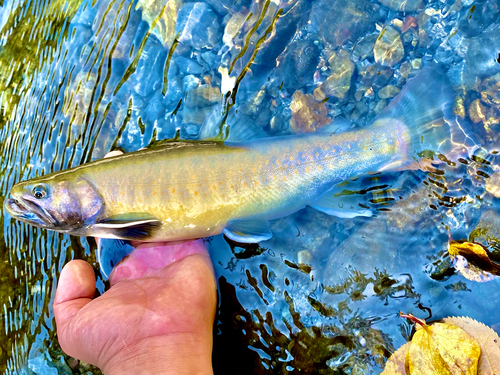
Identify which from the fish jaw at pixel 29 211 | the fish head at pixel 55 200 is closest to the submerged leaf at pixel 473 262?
the fish head at pixel 55 200

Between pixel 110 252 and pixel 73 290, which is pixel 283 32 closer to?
pixel 110 252

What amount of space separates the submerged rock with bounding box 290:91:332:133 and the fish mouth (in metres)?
2.51

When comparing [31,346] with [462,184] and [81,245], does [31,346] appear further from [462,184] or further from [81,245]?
[462,184]

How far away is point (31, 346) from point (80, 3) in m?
4.06

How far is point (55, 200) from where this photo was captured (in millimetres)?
3164

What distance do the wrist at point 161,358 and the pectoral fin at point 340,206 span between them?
62.9 inches

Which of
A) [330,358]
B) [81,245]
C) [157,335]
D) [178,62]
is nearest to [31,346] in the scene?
[81,245]

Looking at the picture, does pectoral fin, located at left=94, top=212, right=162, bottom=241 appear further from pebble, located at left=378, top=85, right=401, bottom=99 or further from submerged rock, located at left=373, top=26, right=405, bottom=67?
submerged rock, located at left=373, top=26, right=405, bottom=67

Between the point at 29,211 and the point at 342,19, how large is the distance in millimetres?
3457

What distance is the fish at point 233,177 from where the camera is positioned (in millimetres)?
3104

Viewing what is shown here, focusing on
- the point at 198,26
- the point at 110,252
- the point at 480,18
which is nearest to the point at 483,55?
the point at 480,18

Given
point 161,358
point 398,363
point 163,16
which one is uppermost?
point 163,16

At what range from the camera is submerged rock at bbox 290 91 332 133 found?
3.70 metres

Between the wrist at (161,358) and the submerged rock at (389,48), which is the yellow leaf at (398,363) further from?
the submerged rock at (389,48)
